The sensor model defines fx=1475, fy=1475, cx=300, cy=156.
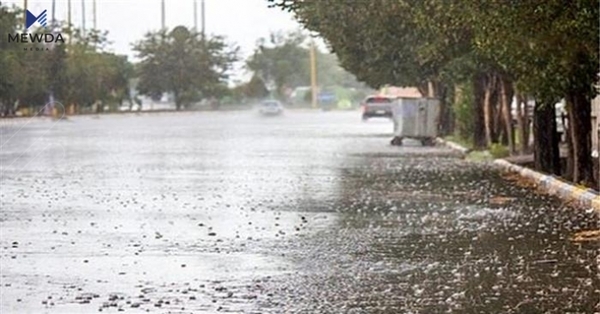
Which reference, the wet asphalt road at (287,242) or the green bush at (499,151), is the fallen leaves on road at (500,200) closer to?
the wet asphalt road at (287,242)

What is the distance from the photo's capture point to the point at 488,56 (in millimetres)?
28078

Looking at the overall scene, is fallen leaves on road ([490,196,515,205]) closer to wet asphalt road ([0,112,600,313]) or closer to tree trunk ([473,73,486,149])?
wet asphalt road ([0,112,600,313])

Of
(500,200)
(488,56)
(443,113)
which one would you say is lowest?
(500,200)

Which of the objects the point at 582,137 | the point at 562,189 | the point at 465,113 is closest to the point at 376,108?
the point at 465,113

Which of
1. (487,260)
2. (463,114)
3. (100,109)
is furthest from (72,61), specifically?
(487,260)

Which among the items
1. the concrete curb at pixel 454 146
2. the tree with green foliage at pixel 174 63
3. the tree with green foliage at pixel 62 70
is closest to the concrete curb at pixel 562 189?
the concrete curb at pixel 454 146

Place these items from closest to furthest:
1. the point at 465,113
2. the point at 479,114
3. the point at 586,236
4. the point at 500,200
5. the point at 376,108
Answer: the point at 586,236
the point at 500,200
the point at 479,114
the point at 465,113
the point at 376,108

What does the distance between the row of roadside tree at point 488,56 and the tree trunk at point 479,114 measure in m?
0.03

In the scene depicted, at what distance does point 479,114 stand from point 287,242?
2545cm

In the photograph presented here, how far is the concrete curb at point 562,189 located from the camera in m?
20.8

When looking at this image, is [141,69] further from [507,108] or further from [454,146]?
[507,108]

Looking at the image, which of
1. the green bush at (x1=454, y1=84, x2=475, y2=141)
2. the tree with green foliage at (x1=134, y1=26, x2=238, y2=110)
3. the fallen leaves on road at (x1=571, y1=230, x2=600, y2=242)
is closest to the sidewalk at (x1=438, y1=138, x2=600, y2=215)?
the fallen leaves on road at (x1=571, y1=230, x2=600, y2=242)

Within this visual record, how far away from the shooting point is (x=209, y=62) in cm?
11694

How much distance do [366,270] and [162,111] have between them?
10175 centimetres
